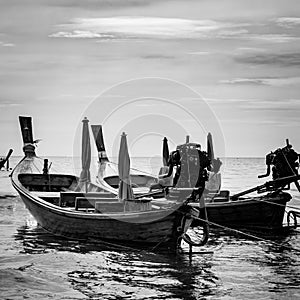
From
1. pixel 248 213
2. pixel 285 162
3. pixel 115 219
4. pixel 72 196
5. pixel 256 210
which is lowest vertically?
pixel 248 213

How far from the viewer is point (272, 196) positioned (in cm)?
2758

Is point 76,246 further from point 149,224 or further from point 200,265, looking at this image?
point 200,265

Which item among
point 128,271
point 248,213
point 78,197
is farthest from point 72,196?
point 128,271

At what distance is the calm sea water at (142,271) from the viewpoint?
16781 millimetres

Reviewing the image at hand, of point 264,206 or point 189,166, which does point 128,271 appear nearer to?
point 189,166

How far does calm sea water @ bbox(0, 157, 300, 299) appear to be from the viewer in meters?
16.8

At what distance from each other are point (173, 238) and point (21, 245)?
221 inches

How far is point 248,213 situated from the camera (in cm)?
2777

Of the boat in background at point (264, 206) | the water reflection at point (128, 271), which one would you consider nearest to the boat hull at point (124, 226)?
the water reflection at point (128, 271)

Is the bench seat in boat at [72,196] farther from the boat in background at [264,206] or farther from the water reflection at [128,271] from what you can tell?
the boat in background at [264,206]

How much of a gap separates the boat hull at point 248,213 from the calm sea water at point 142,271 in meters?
2.63

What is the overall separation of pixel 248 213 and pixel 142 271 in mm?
9666

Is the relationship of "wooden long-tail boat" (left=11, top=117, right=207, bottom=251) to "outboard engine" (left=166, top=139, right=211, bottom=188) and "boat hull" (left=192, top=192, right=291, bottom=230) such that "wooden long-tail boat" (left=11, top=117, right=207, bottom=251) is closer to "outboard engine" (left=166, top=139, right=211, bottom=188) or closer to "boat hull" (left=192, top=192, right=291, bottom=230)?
"outboard engine" (left=166, top=139, right=211, bottom=188)

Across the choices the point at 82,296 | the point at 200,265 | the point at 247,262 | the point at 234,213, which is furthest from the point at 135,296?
the point at 234,213
